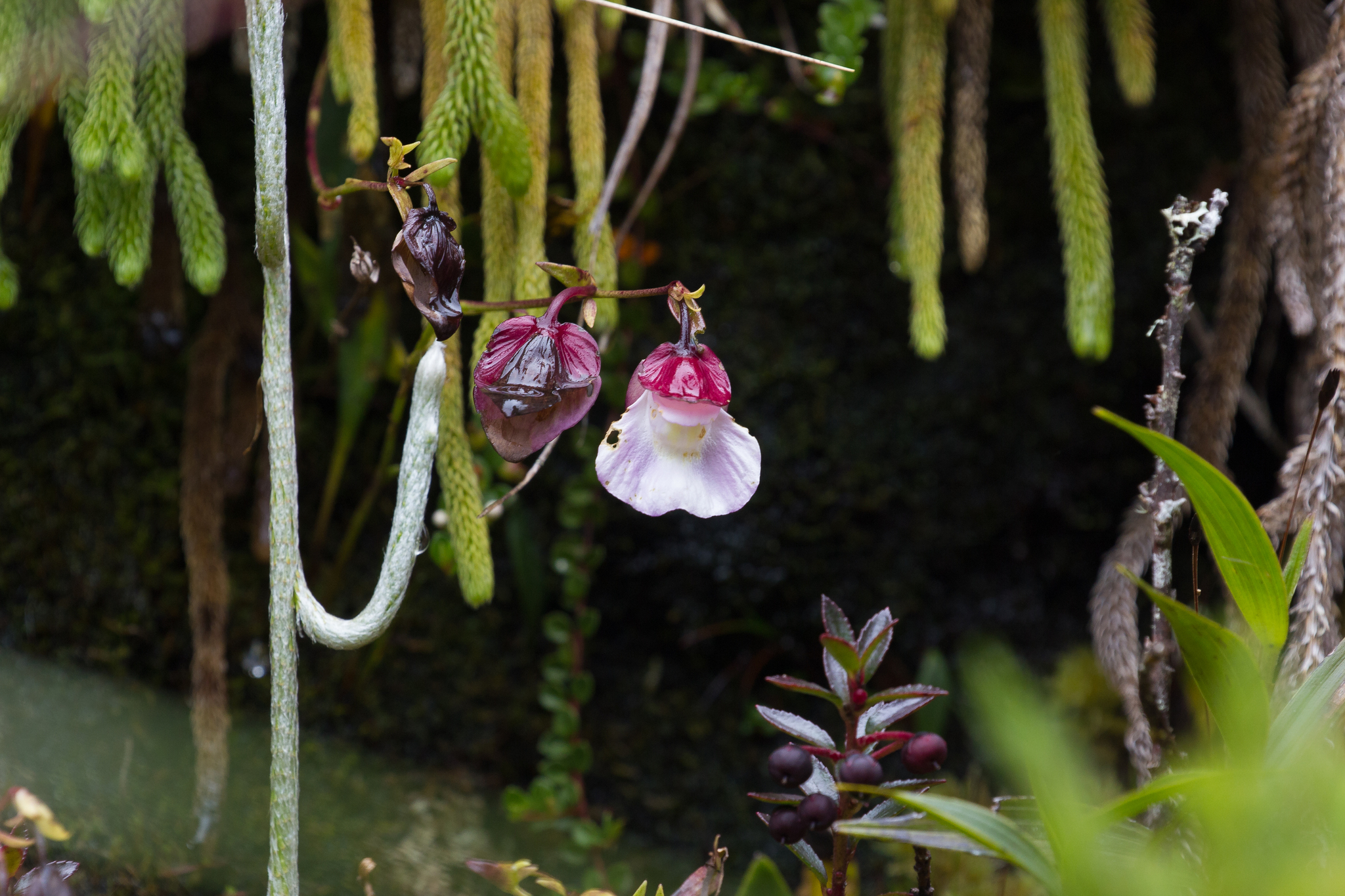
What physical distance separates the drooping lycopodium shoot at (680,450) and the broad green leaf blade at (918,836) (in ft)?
0.76

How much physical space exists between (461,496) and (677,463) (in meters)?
0.28

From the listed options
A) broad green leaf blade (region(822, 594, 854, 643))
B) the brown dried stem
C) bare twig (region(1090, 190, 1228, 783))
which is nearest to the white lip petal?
broad green leaf blade (region(822, 594, 854, 643))

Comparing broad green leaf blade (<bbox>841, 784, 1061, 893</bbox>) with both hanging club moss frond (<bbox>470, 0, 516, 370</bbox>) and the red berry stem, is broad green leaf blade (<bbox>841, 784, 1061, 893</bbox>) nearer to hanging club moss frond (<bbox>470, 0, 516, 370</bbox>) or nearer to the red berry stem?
the red berry stem

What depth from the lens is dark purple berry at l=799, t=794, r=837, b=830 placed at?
546mm

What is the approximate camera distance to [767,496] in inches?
51.3

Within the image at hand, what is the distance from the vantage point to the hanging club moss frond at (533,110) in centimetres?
87

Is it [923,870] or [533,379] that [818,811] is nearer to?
[923,870]

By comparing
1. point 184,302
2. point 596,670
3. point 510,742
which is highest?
point 184,302

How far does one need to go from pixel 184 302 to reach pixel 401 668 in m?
0.64

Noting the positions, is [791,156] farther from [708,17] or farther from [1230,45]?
[1230,45]

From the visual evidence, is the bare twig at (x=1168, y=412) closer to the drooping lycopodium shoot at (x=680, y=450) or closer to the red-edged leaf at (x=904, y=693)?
the red-edged leaf at (x=904, y=693)

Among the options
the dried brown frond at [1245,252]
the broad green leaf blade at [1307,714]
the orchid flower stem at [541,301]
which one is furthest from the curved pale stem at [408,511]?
the dried brown frond at [1245,252]

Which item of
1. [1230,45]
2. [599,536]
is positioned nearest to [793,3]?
[1230,45]

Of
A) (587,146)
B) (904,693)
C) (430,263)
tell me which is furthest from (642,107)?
(904,693)
